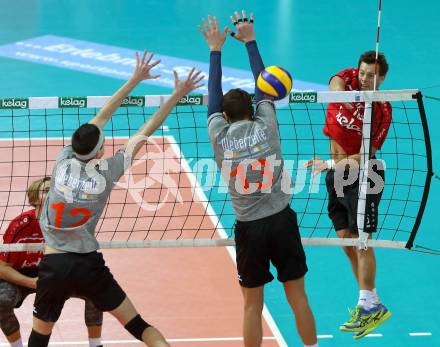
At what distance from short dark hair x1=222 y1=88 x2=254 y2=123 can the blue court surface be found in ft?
12.0

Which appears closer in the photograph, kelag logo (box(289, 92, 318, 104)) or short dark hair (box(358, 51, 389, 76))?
kelag logo (box(289, 92, 318, 104))

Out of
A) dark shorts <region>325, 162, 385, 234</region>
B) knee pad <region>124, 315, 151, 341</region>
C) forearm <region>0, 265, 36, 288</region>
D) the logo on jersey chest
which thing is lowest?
knee pad <region>124, 315, 151, 341</region>

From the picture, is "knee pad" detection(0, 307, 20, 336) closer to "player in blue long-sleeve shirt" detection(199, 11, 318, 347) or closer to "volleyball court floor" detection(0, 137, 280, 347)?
"volleyball court floor" detection(0, 137, 280, 347)

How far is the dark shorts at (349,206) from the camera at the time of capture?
8531mm

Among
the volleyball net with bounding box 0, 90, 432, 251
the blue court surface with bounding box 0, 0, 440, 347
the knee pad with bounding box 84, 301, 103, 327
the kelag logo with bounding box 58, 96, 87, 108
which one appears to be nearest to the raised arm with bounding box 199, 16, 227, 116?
the kelag logo with bounding box 58, 96, 87, 108

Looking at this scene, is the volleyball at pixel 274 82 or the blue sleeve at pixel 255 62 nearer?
the volleyball at pixel 274 82

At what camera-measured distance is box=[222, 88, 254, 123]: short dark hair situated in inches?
294

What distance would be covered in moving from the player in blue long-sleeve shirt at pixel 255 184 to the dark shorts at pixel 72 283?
1.13m

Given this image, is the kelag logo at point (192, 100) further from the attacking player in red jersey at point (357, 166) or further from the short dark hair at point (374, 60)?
the short dark hair at point (374, 60)

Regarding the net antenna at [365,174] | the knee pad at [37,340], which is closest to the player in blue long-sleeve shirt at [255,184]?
the net antenna at [365,174]

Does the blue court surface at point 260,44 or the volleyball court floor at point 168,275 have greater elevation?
the blue court surface at point 260,44

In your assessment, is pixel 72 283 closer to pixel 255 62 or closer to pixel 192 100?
pixel 192 100

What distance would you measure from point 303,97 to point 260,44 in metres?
10.4

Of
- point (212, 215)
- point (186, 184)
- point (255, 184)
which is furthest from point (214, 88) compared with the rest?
point (186, 184)
